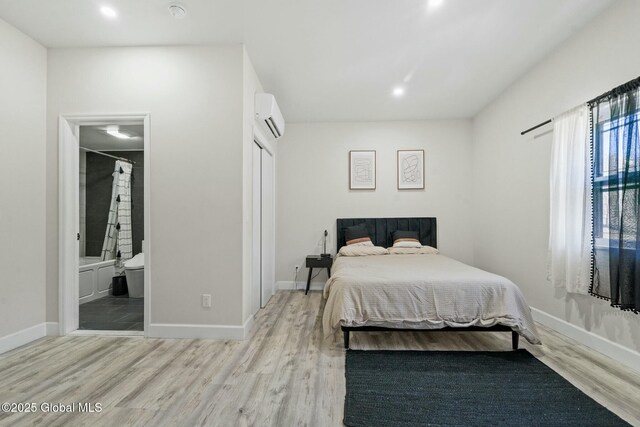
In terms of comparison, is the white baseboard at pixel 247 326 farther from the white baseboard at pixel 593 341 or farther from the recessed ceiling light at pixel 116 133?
the recessed ceiling light at pixel 116 133

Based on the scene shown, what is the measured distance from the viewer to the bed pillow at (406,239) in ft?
13.3

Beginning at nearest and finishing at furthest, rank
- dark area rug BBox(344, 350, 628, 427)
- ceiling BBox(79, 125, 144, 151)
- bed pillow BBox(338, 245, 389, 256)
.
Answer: dark area rug BBox(344, 350, 628, 427), bed pillow BBox(338, 245, 389, 256), ceiling BBox(79, 125, 144, 151)

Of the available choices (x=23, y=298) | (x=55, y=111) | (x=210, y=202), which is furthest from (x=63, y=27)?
(x=23, y=298)

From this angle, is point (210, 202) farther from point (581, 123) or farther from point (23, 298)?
point (581, 123)

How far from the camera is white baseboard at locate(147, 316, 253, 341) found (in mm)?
2588

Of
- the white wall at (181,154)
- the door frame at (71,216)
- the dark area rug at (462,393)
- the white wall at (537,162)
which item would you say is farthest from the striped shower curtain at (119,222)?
the white wall at (537,162)

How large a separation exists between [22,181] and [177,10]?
198 centimetres

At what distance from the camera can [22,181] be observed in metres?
2.48

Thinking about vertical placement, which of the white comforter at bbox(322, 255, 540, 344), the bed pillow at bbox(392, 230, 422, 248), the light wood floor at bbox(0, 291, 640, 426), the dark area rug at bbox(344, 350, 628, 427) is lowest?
the light wood floor at bbox(0, 291, 640, 426)

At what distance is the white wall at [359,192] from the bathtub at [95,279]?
8.06ft

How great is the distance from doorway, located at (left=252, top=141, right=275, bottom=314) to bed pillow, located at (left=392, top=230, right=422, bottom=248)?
181 cm

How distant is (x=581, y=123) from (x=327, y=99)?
2.60 m

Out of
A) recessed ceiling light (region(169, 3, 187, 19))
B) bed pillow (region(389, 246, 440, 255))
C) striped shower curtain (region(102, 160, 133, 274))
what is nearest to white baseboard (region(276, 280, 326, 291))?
bed pillow (region(389, 246, 440, 255))

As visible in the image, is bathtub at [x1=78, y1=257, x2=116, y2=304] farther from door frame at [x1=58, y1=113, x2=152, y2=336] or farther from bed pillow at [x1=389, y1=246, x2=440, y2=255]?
bed pillow at [x1=389, y1=246, x2=440, y2=255]
